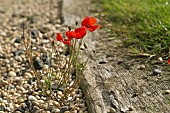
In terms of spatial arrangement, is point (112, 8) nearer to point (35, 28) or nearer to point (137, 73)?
point (35, 28)

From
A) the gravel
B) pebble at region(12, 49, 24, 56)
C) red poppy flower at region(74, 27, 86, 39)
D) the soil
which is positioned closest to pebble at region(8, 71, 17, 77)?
→ the gravel

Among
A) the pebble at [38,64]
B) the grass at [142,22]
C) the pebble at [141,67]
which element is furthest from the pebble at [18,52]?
the pebble at [141,67]

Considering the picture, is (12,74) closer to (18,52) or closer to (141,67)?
(18,52)

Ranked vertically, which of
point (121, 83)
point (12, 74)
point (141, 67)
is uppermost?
point (12, 74)

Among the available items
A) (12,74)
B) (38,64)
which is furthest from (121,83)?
(12,74)

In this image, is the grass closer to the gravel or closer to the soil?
the soil
